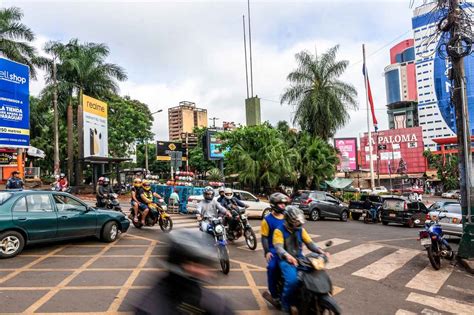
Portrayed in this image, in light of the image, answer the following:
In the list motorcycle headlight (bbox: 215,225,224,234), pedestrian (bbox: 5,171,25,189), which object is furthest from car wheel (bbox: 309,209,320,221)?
pedestrian (bbox: 5,171,25,189)

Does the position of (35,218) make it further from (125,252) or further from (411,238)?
(411,238)

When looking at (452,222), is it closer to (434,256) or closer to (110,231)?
(434,256)

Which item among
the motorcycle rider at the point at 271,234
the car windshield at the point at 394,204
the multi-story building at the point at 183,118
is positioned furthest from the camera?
the multi-story building at the point at 183,118

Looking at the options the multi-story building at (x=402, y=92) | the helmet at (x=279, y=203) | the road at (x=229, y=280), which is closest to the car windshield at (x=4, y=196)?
the road at (x=229, y=280)

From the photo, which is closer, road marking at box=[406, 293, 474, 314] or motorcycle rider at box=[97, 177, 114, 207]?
road marking at box=[406, 293, 474, 314]

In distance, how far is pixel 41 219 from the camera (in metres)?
8.01

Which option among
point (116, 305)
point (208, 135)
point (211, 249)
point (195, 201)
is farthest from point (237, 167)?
point (211, 249)

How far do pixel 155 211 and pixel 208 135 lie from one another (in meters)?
19.2

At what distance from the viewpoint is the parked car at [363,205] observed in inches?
778

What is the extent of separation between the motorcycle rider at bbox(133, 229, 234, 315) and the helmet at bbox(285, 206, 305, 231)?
1877 mm

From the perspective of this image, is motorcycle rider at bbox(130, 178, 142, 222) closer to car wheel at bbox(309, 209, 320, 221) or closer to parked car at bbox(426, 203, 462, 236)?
parked car at bbox(426, 203, 462, 236)

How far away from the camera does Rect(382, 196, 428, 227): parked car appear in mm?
17594

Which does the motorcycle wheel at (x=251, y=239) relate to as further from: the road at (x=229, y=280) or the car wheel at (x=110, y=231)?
the car wheel at (x=110, y=231)

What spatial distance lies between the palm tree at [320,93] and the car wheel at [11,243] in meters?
24.4
